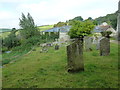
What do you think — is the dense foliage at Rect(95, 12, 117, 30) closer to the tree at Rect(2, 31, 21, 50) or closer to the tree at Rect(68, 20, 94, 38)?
the tree at Rect(68, 20, 94, 38)

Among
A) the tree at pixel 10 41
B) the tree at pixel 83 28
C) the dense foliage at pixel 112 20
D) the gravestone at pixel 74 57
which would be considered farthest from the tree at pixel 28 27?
the gravestone at pixel 74 57

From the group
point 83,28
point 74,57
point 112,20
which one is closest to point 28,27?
point 83,28

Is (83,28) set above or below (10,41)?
above

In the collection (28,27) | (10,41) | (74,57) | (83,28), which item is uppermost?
(28,27)

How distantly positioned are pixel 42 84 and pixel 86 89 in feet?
5.43

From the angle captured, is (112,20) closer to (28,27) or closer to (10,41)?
(28,27)

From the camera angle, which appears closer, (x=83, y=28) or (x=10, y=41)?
(x=83, y=28)

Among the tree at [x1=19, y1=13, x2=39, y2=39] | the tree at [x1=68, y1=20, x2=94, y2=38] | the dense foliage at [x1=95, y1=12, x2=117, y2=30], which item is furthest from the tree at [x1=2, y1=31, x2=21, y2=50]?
the dense foliage at [x1=95, y1=12, x2=117, y2=30]

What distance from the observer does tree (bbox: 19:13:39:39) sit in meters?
34.2

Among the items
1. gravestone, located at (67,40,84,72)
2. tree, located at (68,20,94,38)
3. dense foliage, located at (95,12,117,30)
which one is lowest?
gravestone, located at (67,40,84,72)

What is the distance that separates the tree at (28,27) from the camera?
112ft

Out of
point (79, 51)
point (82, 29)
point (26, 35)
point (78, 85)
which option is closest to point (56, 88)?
point (78, 85)

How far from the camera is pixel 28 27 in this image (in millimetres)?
34719

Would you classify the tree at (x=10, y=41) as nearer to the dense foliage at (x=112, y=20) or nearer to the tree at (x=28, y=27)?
the tree at (x=28, y=27)
